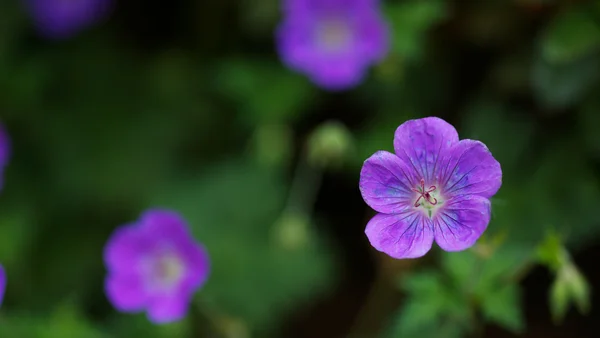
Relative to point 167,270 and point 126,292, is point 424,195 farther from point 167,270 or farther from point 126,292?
point 167,270

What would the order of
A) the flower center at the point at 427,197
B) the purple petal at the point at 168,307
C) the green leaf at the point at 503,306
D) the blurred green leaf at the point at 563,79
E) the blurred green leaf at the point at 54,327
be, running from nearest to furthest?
the flower center at the point at 427,197
the green leaf at the point at 503,306
the purple petal at the point at 168,307
the blurred green leaf at the point at 54,327
the blurred green leaf at the point at 563,79

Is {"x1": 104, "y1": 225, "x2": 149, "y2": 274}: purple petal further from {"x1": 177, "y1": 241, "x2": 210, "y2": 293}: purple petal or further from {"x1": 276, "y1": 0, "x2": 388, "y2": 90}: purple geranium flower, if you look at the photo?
{"x1": 276, "y1": 0, "x2": 388, "y2": 90}: purple geranium flower

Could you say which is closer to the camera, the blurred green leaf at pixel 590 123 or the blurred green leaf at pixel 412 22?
the blurred green leaf at pixel 590 123

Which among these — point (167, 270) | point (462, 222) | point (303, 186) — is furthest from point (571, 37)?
point (167, 270)

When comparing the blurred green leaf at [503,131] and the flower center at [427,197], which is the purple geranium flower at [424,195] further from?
the blurred green leaf at [503,131]

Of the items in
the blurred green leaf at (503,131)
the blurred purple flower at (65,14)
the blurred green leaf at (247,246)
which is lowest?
the blurred green leaf at (247,246)

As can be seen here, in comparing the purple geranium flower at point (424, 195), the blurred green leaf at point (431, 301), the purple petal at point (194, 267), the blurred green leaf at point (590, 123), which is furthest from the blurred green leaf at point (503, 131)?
the purple geranium flower at point (424, 195)

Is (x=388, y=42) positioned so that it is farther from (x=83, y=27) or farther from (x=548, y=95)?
(x=83, y=27)

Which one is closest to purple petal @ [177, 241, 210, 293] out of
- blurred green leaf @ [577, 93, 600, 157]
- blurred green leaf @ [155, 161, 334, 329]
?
blurred green leaf @ [155, 161, 334, 329]

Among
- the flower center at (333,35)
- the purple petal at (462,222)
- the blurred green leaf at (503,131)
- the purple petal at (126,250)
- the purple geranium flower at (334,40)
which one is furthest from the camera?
the flower center at (333,35)
